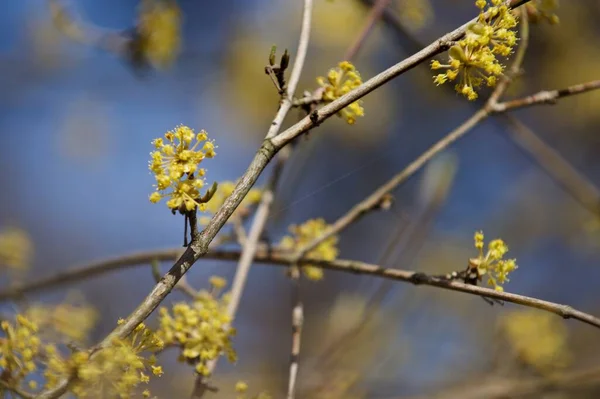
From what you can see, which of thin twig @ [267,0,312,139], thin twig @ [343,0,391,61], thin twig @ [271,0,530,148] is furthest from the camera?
thin twig @ [343,0,391,61]

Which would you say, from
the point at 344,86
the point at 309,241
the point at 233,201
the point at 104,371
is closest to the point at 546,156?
the point at 309,241

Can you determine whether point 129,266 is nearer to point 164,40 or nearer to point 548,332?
point 164,40

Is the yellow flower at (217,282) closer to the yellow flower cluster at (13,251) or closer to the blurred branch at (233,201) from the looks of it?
the blurred branch at (233,201)

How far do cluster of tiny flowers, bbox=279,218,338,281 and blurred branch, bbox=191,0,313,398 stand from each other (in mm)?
90

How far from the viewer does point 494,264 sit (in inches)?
47.3

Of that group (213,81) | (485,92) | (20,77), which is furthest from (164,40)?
(20,77)

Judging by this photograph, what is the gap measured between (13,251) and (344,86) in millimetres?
1823

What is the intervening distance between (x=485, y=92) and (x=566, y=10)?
160cm

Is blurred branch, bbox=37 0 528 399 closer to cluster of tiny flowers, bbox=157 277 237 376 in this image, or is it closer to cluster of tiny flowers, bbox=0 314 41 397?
cluster of tiny flowers, bbox=0 314 41 397

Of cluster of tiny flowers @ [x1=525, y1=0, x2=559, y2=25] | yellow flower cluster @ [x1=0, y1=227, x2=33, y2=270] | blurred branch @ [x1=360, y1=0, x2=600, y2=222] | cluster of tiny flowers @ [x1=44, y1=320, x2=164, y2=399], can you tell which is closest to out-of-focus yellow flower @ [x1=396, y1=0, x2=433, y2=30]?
blurred branch @ [x1=360, y1=0, x2=600, y2=222]

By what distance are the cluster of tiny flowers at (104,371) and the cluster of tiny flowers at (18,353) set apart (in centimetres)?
5

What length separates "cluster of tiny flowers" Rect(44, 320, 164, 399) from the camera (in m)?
0.88

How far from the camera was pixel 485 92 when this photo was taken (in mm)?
2102

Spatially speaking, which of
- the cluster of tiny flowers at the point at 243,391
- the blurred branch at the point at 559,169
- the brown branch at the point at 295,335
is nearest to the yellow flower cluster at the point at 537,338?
the blurred branch at the point at 559,169
